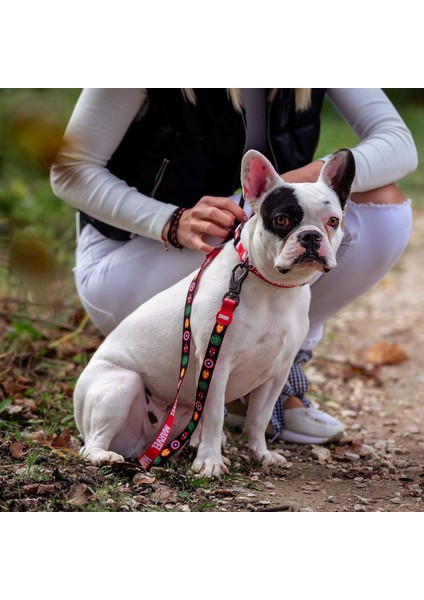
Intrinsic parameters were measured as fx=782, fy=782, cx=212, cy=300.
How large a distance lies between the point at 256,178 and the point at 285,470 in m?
0.93

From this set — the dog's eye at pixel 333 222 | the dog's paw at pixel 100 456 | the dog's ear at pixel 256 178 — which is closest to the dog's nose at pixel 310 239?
the dog's eye at pixel 333 222

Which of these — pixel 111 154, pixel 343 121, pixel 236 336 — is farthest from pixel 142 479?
pixel 343 121

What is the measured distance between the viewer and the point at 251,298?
223cm

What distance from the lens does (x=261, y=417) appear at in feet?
8.16

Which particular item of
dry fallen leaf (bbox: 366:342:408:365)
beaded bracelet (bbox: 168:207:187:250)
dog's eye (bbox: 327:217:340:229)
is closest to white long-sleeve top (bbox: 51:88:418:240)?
beaded bracelet (bbox: 168:207:187:250)

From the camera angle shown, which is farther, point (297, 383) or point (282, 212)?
point (297, 383)

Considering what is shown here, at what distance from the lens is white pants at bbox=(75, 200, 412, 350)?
9.15 ft

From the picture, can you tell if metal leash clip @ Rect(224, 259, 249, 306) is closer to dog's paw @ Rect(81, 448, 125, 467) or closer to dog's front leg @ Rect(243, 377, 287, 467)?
dog's front leg @ Rect(243, 377, 287, 467)

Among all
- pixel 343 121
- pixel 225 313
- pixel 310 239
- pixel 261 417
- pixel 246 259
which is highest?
pixel 343 121

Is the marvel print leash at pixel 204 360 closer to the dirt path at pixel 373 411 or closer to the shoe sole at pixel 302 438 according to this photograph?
the dirt path at pixel 373 411

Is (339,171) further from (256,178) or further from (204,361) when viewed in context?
(204,361)

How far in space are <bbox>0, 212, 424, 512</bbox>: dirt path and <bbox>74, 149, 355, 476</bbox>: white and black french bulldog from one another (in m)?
0.10

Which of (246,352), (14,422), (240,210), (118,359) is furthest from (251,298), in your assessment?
(14,422)

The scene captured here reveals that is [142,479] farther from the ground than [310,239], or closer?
closer
